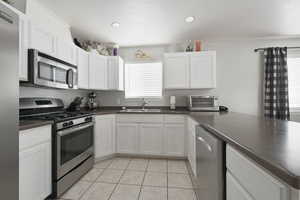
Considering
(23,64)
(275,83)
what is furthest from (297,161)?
(275,83)

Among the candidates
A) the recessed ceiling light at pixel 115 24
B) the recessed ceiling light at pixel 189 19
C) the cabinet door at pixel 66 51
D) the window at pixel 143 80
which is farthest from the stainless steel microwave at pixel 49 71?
the recessed ceiling light at pixel 189 19

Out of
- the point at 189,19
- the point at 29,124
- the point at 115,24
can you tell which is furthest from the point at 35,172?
the point at 189,19

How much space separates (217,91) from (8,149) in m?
3.41

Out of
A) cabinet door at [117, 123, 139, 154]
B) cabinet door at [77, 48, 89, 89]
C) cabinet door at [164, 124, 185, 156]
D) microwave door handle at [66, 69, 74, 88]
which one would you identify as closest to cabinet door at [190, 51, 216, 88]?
cabinet door at [164, 124, 185, 156]

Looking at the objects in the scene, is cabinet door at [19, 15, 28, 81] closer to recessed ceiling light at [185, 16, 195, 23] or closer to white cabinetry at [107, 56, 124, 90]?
white cabinetry at [107, 56, 124, 90]

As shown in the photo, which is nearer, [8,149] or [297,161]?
[297,161]

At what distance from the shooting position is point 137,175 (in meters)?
2.20

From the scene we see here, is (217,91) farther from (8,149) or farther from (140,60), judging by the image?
(8,149)

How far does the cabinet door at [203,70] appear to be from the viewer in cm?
289

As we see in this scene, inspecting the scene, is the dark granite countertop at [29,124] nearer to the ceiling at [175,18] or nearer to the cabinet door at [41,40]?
the cabinet door at [41,40]

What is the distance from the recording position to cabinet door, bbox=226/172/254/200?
702 millimetres

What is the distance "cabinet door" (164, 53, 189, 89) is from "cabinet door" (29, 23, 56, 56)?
1938 millimetres

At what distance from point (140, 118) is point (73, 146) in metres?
1.25

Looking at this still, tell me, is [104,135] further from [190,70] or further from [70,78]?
[190,70]
